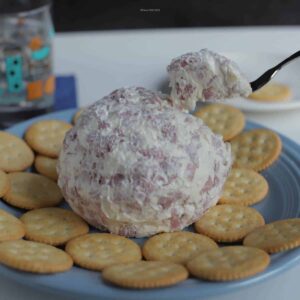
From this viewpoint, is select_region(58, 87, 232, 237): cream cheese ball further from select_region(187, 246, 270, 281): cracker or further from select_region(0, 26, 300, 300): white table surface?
select_region(0, 26, 300, 300): white table surface


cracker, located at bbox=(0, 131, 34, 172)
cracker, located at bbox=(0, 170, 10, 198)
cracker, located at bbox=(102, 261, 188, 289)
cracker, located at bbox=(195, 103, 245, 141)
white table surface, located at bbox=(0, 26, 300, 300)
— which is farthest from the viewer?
white table surface, located at bbox=(0, 26, 300, 300)

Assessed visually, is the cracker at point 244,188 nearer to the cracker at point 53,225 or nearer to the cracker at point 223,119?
the cracker at point 223,119

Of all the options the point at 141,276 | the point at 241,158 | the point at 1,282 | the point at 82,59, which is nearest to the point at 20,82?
the point at 82,59

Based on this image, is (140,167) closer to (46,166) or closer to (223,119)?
(46,166)

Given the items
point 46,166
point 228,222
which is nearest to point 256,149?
point 228,222

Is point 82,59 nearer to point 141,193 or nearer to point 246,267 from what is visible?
point 141,193

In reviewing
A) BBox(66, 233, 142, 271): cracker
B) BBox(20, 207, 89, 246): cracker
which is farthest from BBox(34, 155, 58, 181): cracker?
BBox(66, 233, 142, 271): cracker
